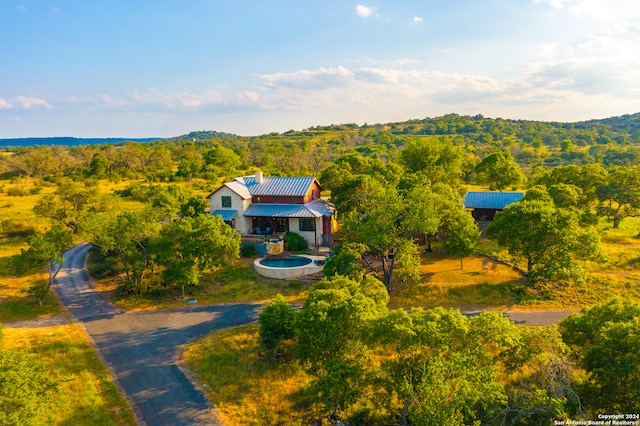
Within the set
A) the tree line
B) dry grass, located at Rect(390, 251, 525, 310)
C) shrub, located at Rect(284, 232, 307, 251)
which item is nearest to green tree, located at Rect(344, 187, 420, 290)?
dry grass, located at Rect(390, 251, 525, 310)

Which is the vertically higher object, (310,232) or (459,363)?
(310,232)

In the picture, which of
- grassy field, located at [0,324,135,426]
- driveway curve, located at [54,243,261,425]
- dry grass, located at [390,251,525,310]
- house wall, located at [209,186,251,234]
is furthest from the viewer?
house wall, located at [209,186,251,234]

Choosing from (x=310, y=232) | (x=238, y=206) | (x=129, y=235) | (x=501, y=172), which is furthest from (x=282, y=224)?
(x=501, y=172)

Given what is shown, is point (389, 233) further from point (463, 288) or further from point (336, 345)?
point (336, 345)

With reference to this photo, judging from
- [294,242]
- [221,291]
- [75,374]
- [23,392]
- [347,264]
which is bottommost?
[75,374]

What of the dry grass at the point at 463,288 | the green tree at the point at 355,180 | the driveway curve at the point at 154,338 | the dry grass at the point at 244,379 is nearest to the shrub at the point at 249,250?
the driveway curve at the point at 154,338

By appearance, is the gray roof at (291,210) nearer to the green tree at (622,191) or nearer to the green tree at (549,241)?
the green tree at (549,241)

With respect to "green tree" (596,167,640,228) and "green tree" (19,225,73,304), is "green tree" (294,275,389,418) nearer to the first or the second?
"green tree" (19,225,73,304)
